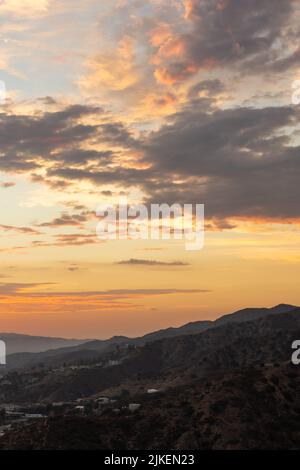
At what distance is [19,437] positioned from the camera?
96.6 meters

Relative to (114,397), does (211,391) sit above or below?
above

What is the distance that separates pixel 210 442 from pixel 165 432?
8.61m

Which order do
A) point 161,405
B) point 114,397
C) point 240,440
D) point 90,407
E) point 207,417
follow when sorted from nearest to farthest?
point 240,440
point 207,417
point 161,405
point 90,407
point 114,397

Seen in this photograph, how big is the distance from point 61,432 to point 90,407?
66984 millimetres

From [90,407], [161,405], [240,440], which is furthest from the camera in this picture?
[90,407]

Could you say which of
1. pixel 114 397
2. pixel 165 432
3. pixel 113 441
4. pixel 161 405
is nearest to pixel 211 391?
pixel 161 405

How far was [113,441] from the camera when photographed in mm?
95188

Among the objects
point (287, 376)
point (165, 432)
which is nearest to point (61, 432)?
point (165, 432)
